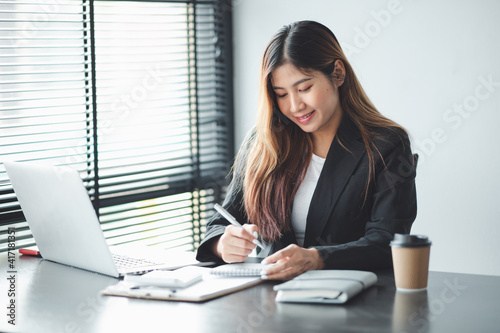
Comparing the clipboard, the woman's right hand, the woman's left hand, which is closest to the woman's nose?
the woman's right hand

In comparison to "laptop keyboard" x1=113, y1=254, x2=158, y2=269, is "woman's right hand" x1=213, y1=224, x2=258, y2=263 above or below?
above

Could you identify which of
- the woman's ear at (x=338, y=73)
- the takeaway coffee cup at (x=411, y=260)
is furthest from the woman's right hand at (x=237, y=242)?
the woman's ear at (x=338, y=73)

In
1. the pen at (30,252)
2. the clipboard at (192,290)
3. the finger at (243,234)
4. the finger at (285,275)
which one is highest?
the finger at (243,234)

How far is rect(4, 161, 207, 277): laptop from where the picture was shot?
1953mm

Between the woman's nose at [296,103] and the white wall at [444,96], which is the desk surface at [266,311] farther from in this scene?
the white wall at [444,96]

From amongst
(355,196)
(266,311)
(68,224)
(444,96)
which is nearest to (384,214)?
(355,196)

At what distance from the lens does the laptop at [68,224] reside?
1.95 metres

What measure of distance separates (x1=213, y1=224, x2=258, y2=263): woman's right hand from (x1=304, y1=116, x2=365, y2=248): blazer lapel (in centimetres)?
35

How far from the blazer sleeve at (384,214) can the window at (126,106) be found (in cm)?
158

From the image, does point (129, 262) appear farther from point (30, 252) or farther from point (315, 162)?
point (315, 162)

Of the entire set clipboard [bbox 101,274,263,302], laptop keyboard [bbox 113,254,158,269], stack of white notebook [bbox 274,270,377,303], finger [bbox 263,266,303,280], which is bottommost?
laptop keyboard [bbox 113,254,158,269]

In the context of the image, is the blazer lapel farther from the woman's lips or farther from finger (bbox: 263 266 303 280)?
finger (bbox: 263 266 303 280)

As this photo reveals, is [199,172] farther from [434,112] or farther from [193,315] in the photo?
[193,315]

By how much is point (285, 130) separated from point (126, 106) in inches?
53.7
